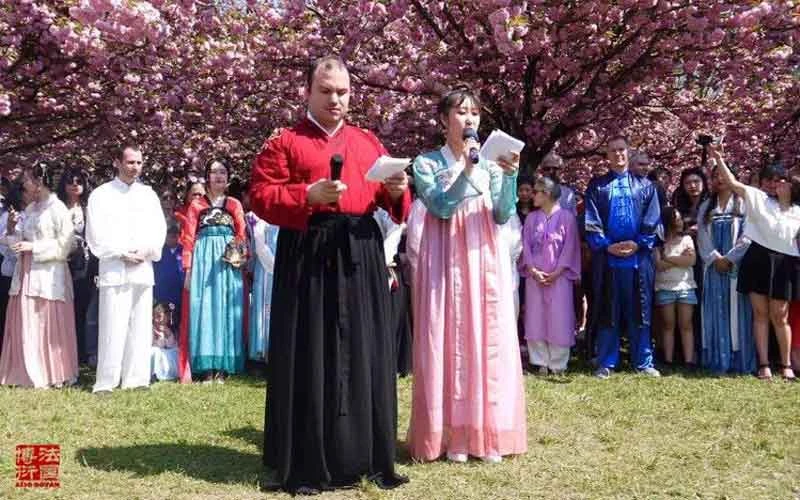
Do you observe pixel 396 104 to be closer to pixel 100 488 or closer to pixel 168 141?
pixel 168 141

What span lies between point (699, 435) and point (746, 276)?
2.44 metres

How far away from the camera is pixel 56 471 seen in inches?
153

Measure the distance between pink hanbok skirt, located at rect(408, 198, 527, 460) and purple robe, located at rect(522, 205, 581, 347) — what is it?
9.24 feet

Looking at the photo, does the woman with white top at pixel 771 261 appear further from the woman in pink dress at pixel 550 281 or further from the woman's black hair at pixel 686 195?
the woman in pink dress at pixel 550 281

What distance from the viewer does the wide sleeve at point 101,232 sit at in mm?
6252

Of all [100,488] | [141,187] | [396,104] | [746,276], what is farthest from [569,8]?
[100,488]

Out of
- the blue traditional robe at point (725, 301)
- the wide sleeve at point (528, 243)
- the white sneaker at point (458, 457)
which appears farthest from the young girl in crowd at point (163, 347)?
the blue traditional robe at point (725, 301)

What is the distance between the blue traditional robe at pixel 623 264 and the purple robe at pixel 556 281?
296mm

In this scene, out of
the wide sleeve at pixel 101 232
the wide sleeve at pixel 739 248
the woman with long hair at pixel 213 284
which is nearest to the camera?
the wide sleeve at pixel 101 232

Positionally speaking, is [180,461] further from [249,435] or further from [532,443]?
[532,443]

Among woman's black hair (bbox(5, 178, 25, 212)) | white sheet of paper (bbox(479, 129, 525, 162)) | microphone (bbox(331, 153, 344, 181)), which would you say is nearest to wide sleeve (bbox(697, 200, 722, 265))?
white sheet of paper (bbox(479, 129, 525, 162))

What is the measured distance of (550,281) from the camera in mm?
6984

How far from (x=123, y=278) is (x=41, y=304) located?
3.16 feet

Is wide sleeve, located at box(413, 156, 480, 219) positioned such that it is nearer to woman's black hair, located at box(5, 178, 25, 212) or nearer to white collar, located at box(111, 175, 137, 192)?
white collar, located at box(111, 175, 137, 192)
